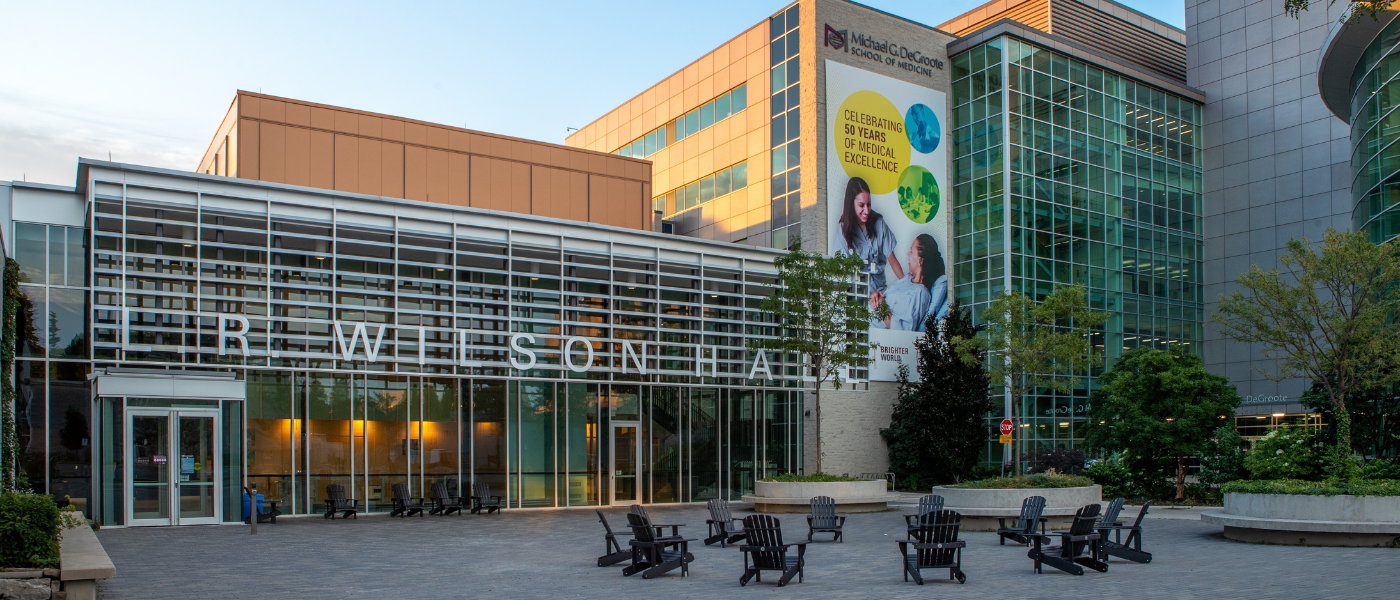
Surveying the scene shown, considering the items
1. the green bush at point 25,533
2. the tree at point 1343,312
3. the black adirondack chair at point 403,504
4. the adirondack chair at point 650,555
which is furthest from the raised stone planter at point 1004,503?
the green bush at point 25,533

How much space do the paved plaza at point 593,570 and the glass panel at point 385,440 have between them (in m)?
4.62

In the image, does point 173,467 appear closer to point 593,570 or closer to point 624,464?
point 624,464

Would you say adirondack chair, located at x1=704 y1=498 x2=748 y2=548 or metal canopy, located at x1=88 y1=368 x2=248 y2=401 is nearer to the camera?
adirondack chair, located at x1=704 y1=498 x2=748 y2=548

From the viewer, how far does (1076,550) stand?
14477mm

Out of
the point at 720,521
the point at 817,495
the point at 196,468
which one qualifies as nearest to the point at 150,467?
the point at 196,468

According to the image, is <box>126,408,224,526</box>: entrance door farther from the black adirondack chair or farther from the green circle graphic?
the green circle graphic

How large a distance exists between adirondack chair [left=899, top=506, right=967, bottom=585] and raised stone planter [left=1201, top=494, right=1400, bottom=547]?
6.88m

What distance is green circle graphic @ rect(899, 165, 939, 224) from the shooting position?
3991 centimetres

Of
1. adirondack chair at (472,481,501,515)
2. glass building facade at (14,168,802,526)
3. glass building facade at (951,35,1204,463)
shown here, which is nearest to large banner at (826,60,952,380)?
glass building facade at (951,35,1204,463)

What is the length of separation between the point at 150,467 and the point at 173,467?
1.40ft

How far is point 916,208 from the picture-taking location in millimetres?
40188

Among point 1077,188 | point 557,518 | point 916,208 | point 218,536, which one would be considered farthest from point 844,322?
point 1077,188

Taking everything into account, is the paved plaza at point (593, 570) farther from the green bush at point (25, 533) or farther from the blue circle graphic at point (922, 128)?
the blue circle graphic at point (922, 128)

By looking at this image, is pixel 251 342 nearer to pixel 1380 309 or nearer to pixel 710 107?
pixel 710 107
